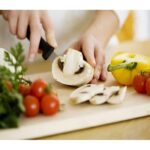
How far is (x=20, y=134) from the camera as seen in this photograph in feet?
3.84

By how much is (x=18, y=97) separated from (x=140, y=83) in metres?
0.40

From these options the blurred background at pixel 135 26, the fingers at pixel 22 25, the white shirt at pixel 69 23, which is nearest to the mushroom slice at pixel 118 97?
the fingers at pixel 22 25

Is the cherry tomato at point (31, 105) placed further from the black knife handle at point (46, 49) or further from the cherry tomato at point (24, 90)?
the black knife handle at point (46, 49)

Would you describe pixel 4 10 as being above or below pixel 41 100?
above

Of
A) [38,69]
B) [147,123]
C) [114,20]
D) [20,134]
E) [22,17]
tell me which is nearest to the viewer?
[20,134]

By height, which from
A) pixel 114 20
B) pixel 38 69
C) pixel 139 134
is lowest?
pixel 139 134

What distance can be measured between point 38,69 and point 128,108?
19.8 inches

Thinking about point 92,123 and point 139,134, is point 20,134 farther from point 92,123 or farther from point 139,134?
point 139,134

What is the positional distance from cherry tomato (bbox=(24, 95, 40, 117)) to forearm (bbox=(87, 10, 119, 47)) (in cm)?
58

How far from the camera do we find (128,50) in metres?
1.89

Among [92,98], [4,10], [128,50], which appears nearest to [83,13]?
[128,50]

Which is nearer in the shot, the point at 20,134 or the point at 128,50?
the point at 20,134

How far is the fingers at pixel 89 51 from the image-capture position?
1527 mm

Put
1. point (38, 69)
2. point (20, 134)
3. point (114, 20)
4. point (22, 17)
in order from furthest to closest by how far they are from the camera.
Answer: point (114, 20)
point (38, 69)
point (22, 17)
point (20, 134)
